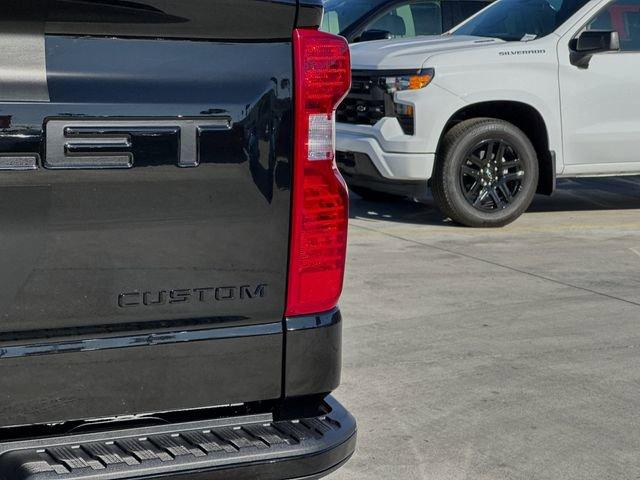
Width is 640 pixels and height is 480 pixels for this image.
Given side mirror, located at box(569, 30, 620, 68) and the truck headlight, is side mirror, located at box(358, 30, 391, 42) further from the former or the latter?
side mirror, located at box(569, 30, 620, 68)

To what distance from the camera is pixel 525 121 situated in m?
9.77

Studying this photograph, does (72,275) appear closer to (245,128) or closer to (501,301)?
(245,128)

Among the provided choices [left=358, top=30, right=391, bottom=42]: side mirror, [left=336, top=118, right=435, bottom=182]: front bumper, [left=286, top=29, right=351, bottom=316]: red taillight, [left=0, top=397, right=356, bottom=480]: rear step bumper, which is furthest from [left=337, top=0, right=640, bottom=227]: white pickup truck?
[left=0, top=397, right=356, bottom=480]: rear step bumper

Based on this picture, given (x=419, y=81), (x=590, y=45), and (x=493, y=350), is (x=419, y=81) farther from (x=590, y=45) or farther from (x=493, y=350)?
(x=493, y=350)

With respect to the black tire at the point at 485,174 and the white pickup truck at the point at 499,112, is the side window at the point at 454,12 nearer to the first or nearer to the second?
the white pickup truck at the point at 499,112

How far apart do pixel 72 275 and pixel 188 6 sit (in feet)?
2.23

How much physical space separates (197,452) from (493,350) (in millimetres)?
3386

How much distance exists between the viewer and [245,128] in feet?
9.92

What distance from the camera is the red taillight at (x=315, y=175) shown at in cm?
309

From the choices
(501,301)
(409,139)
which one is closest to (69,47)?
(501,301)

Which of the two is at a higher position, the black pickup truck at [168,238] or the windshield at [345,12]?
the windshield at [345,12]

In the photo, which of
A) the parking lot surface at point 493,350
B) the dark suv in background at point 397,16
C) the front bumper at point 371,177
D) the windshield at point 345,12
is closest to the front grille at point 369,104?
the front bumper at point 371,177

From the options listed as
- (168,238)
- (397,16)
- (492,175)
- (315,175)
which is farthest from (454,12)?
(168,238)

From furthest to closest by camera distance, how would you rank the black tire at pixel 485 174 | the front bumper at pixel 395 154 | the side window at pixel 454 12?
the side window at pixel 454 12
the black tire at pixel 485 174
the front bumper at pixel 395 154
